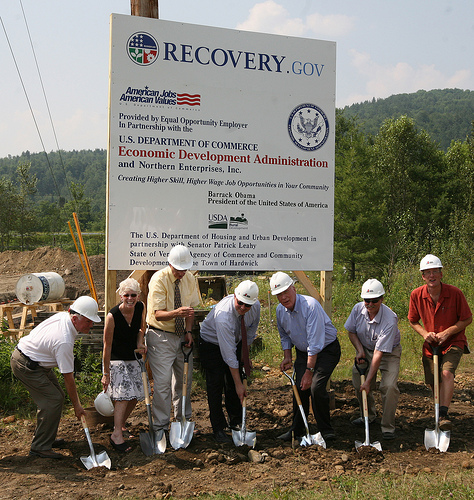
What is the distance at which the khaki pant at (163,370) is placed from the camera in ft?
18.0

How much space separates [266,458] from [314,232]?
290 centimetres

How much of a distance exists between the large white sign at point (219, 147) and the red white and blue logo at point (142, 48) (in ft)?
0.04

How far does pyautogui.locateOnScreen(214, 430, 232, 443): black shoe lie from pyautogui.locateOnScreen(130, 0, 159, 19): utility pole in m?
4.85

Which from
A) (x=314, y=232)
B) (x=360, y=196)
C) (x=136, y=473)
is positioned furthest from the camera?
(x=360, y=196)

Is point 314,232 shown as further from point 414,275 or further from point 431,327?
point 414,275

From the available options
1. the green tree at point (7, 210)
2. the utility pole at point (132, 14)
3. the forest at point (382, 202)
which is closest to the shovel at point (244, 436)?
the utility pole at point (132, 14)

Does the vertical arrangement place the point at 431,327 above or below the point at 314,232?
below

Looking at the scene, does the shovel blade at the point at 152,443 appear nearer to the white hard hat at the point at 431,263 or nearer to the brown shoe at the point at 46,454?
the brown shoe at the point at 46,454

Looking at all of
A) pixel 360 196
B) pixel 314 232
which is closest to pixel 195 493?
pixel 314 232

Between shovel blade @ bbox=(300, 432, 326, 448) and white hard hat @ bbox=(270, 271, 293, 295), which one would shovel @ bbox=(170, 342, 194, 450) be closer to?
shovel blade @ bbox=(300, 432, 326, 448)

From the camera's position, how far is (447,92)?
178 meters

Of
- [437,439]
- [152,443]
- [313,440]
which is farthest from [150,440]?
[437,439]

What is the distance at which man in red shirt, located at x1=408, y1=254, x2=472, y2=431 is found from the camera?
5.85 meters

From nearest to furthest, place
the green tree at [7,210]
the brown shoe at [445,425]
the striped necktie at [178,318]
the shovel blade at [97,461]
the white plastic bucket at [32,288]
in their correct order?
the shovel blade at [97,461] → the striped necktie at [178,318] → the brown shoe at [445,425] → the white plastic bucket at [32,288] → the green tree at [7,210]
